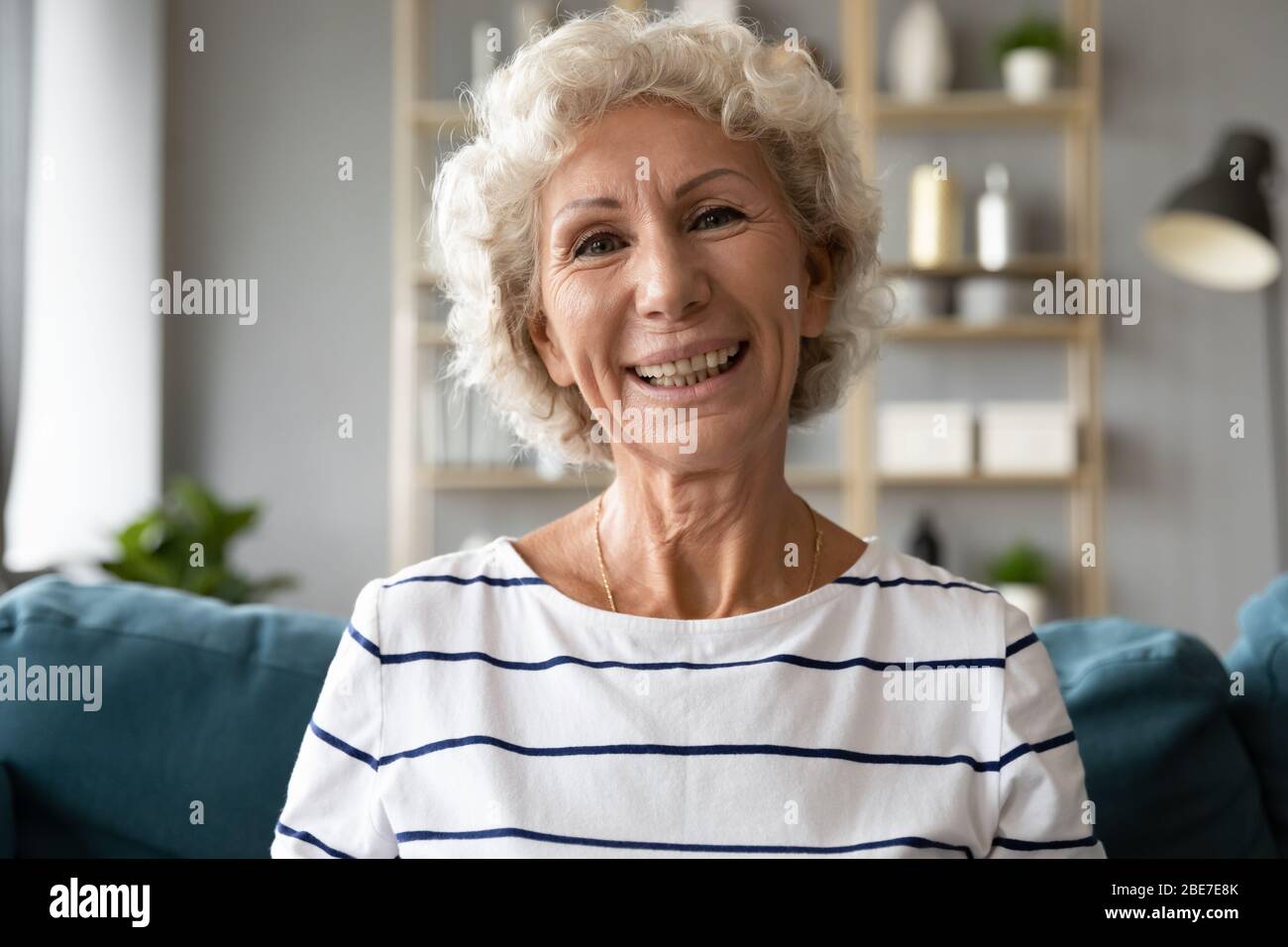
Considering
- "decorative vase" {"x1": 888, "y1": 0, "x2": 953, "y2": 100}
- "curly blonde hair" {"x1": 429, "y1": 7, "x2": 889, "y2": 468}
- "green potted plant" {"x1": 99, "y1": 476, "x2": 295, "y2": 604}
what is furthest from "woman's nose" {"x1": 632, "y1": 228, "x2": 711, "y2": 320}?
"decorative vase" {"x1": 888, "y1": 0, "x2": 953, "y2": 100}

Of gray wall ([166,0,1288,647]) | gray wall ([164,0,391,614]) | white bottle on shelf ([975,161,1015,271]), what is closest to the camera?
white bottle on shelf ([975,161,1015,271])

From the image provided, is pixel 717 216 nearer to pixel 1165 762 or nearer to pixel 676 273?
pixel 676 273

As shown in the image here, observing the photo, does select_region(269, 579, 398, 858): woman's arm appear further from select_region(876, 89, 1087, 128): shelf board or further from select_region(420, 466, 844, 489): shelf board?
select_region(876, 89, 1087, 128): shelf board

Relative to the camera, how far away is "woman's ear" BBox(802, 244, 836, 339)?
1.16m

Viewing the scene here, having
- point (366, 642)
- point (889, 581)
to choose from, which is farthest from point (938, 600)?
point (366, 642)

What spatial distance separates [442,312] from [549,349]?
260 cm

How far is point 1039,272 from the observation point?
365 cm

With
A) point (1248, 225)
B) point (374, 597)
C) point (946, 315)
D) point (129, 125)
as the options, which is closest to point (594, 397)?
point (374, 597)

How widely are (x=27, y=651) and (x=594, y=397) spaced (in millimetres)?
627

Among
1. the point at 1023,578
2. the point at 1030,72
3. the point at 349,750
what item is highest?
the point at 1030,72

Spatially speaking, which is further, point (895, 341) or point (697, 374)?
point (895, 341)

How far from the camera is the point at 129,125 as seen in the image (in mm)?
3732

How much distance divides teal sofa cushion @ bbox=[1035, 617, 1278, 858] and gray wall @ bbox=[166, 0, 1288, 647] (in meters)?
2.58

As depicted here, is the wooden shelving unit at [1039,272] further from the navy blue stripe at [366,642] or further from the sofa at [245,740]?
the navy blue stripe at [366,642]
